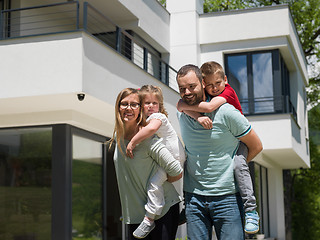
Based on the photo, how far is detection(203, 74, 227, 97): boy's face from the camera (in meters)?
3.39

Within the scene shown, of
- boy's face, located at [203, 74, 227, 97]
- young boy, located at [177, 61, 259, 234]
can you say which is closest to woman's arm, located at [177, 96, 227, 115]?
A: young boy, located at [177, 61, 259, 234]

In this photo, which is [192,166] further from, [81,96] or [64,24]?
[64,24]

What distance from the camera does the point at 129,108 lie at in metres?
3.27

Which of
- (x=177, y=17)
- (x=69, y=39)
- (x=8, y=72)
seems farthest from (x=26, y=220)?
(x=177, y=17)

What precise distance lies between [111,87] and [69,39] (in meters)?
1.21

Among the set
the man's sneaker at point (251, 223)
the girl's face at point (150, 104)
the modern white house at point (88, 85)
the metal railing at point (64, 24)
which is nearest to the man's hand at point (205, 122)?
the girl's face at point (150, 104)

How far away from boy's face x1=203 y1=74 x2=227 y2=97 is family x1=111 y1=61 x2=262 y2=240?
0.02 m

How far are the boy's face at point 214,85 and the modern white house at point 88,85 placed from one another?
4.22 m

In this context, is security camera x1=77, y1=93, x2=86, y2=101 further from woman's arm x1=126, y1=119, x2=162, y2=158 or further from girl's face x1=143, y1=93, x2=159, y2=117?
woman's arm x1=126, y1=119, x2=162, y2=158

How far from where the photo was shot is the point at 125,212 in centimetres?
334

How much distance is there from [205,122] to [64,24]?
878 cm

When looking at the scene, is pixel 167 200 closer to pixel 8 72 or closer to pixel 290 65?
pixel 8 72

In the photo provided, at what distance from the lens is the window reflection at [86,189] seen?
920 cm

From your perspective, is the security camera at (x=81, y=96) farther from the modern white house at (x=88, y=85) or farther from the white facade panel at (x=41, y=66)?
the white facade panel at (x=41, y=66)
